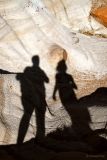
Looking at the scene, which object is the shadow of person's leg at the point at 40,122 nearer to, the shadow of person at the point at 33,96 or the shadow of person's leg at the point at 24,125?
the shadow of person at the point at 33,96

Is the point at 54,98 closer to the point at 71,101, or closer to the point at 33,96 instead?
the point at 71,101

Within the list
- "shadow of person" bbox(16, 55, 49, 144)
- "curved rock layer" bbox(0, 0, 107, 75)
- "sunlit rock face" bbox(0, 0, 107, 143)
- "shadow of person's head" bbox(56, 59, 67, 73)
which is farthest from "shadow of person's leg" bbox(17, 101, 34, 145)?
"shadow of person's head" bbox(56, 59, 67, 73)

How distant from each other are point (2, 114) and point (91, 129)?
1.84 m

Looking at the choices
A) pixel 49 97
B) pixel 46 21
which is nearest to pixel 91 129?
pixel 49 97

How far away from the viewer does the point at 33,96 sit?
7.77m

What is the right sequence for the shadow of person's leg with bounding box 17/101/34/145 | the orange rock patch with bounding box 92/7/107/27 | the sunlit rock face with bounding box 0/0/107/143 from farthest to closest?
the orange rock patch with bounding box 92/7/107/27, the sunlit rock face with bounding box 0/0/107/143, the shadow of person's leg with bounding box 17/101/34/145

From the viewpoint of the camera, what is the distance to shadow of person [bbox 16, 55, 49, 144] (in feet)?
23.5

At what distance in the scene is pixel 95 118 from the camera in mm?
7410

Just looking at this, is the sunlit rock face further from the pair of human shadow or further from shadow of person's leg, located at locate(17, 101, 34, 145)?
shadow of person's leg, located at locate(17, 101, 34, 145)

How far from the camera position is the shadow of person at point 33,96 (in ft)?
23.5

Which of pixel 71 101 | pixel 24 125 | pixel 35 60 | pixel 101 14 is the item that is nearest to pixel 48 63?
pixel 35 60

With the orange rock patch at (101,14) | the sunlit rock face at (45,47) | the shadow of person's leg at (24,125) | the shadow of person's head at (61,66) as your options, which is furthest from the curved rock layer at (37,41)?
the shadow of person's leg at (24,125)

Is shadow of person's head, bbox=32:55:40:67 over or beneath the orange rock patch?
over

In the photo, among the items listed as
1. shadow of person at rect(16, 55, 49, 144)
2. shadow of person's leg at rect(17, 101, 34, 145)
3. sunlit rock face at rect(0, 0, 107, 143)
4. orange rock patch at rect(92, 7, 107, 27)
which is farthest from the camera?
orange rock patch at rect(92, 7, 107, 27)
